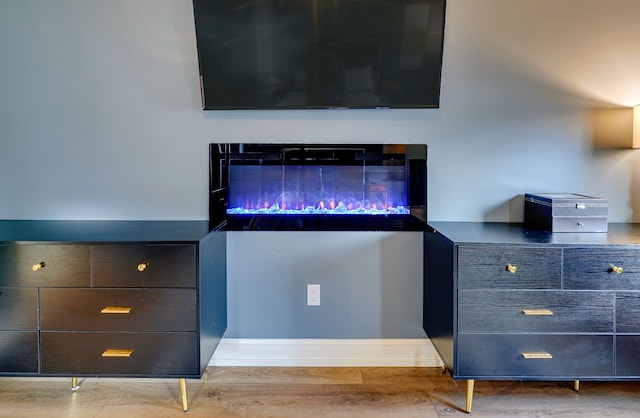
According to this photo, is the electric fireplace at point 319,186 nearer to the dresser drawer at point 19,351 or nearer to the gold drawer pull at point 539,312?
the gold drawer pull at point 539,312

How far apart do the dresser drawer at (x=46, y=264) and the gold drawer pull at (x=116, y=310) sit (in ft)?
0.42

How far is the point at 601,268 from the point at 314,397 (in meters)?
1.33

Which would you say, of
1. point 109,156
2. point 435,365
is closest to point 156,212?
point 109,156

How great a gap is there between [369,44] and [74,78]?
152cm

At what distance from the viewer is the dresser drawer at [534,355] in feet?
5.24

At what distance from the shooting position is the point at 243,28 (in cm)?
194

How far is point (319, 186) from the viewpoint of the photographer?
6.96 feet

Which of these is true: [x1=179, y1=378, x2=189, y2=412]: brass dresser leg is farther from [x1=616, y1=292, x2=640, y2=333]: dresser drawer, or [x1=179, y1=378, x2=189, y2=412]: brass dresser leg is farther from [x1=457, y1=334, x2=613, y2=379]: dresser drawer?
[x1=616, y1=292, x2=640, y2=333]: dresser drawer

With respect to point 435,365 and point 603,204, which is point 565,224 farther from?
point 435,365

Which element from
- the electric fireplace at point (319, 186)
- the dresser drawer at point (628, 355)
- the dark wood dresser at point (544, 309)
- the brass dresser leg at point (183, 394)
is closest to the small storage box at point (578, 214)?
the dark wood dresser at point (544, 309)

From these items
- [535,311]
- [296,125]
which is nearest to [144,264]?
[296,125]

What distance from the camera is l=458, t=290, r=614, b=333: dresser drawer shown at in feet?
5.20

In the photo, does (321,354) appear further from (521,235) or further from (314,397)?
(521,235)

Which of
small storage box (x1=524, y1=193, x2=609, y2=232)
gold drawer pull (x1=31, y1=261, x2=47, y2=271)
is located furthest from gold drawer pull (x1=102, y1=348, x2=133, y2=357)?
small storage box (x1=524, y1=193, x2=609, y2=232)
